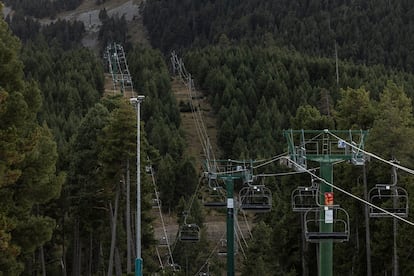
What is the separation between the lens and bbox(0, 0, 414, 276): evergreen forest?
79.4 feet

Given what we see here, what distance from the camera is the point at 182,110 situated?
10319 cm

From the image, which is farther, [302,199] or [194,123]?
[194,123]

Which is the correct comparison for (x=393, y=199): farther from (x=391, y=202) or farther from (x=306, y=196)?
(x=306, y=196)

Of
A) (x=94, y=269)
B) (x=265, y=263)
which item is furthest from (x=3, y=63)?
(x=94, y=269)

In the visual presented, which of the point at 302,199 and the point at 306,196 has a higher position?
the point at 306,196

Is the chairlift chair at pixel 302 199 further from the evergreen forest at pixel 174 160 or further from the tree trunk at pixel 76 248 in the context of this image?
the tree trunk at pixel 76 248

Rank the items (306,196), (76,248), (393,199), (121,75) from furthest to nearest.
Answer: (121,75) < (76,248) < (393,199) < (306,196)

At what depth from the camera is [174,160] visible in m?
79.2

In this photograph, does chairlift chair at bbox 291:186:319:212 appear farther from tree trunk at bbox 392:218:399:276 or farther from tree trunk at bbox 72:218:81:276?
tree trunk at bbox 72:218:81:276

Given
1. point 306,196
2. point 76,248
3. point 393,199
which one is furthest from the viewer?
point 76,248

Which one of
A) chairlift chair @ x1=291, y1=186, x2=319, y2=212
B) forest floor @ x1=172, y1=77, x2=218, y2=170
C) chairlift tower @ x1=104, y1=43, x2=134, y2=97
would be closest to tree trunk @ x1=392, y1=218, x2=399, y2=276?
chairlift chair @ x1=291, y1=186, x2=319, y2=212

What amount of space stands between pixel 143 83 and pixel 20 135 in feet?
279

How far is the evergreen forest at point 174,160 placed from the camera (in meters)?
24.2

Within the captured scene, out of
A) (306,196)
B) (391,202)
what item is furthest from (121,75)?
(306,196)
